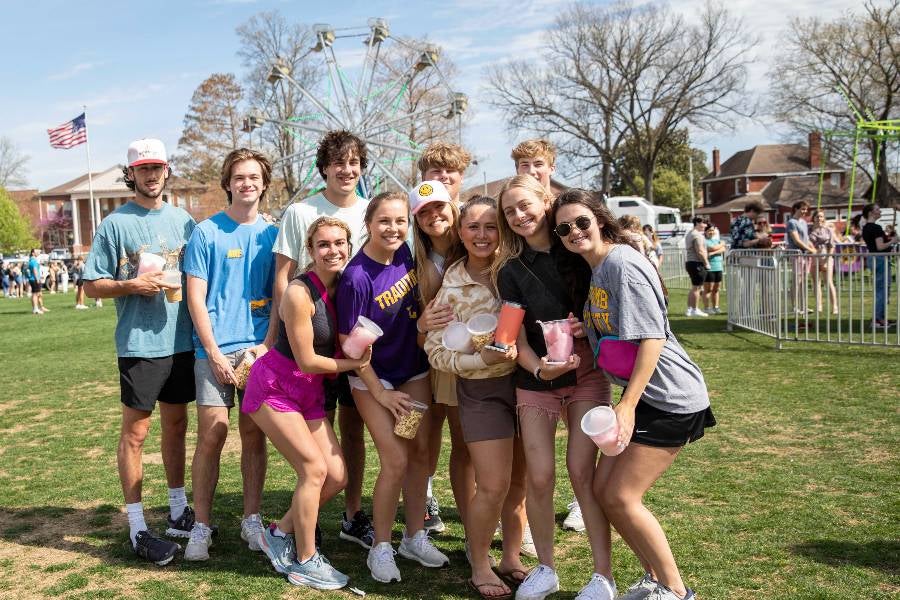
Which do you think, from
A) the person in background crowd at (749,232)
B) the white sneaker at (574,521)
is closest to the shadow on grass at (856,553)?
the white sneaker at (574,521)

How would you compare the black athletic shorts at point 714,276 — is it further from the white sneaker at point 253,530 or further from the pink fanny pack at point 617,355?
the pink fanny pack at point 617,355

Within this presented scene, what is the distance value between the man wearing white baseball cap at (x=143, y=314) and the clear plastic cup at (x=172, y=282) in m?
0.02

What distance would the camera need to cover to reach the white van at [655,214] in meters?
43.8

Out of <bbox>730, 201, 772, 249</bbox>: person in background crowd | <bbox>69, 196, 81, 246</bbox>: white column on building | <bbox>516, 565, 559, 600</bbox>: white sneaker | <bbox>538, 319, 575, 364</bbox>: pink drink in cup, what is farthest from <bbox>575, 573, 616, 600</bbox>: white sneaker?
<bbox>69, 196, 81, 246</bbox>: white column on building

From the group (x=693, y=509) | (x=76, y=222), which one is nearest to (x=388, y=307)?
(x=693, y=509)

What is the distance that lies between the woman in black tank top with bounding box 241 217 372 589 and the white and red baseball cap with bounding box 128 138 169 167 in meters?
1.16

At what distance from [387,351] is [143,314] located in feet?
4.99

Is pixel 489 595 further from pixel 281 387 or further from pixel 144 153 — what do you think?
pixel 144 153

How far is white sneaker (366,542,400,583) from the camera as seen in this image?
12.9ft

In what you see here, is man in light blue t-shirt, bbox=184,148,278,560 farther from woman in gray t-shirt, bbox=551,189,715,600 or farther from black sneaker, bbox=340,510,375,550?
woman in gray t-shirt, bbox=551,189,715,600

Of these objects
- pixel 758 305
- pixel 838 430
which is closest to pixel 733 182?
pixel 758 305

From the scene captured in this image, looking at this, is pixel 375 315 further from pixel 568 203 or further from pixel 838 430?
pixel 838 430

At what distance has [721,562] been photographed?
13.0ft

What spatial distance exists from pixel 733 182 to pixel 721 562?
234ft
